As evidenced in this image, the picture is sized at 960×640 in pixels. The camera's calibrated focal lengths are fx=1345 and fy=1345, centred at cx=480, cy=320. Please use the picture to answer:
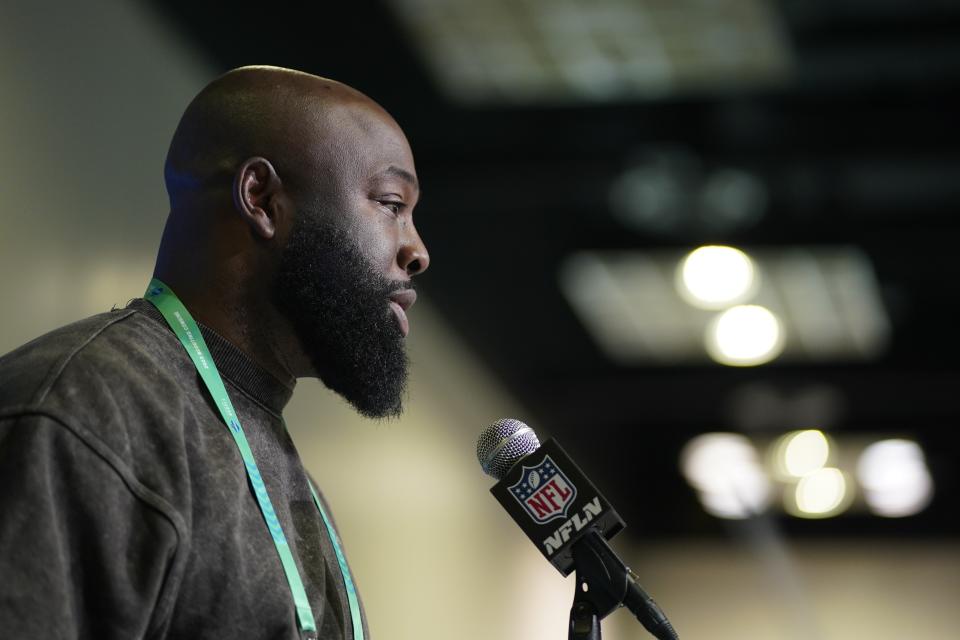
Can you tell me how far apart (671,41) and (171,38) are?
1.58 meters

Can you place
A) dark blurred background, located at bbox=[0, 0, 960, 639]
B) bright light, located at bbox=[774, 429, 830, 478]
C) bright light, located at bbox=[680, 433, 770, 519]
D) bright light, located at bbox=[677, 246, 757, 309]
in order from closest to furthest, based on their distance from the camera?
dark blurred background, located at bbox=[0, 0, 960, 639]
bright light, located at bbox=[677, 246, 757, 309]
bright light, located at bbox=[774, 429, 830, 478]
bright light, located at bbox=[680, 433, 770, 519]

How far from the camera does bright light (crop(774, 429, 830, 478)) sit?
909 centimetres

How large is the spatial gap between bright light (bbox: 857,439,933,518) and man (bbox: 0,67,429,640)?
25.8ft

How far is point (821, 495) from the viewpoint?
32.2ft

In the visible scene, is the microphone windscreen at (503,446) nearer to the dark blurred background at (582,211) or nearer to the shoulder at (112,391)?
the shoulder at (112,391)

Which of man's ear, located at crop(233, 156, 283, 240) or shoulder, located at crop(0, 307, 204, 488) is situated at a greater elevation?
man's ear, located at crop(233, 156, 283, 240)

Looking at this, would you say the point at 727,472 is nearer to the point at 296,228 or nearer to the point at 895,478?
the point at 895,478

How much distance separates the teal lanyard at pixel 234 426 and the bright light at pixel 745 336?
530 centimetres

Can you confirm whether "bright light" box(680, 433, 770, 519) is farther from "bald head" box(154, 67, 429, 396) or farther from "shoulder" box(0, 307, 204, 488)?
"shoulder" box(0, 307, 204, 488)

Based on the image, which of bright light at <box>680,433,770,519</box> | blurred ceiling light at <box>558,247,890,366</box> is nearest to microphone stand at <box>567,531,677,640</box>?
blurred ceiling light at <box>558,247,890,366</box>

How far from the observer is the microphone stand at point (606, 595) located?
1.58m

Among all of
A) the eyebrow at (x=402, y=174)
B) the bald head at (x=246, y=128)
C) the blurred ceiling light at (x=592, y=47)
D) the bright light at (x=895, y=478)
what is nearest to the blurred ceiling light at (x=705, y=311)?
the blurred ceiling light at (x=592, y=47)

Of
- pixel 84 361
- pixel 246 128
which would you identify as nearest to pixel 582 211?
pixel 246 128

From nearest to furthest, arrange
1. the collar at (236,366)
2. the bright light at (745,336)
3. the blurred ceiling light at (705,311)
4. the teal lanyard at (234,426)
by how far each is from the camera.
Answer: the teal lanyard at (234,426), the collar at (236,366), the blurred ceiling light at (705,311), the bright light at (745,336)
